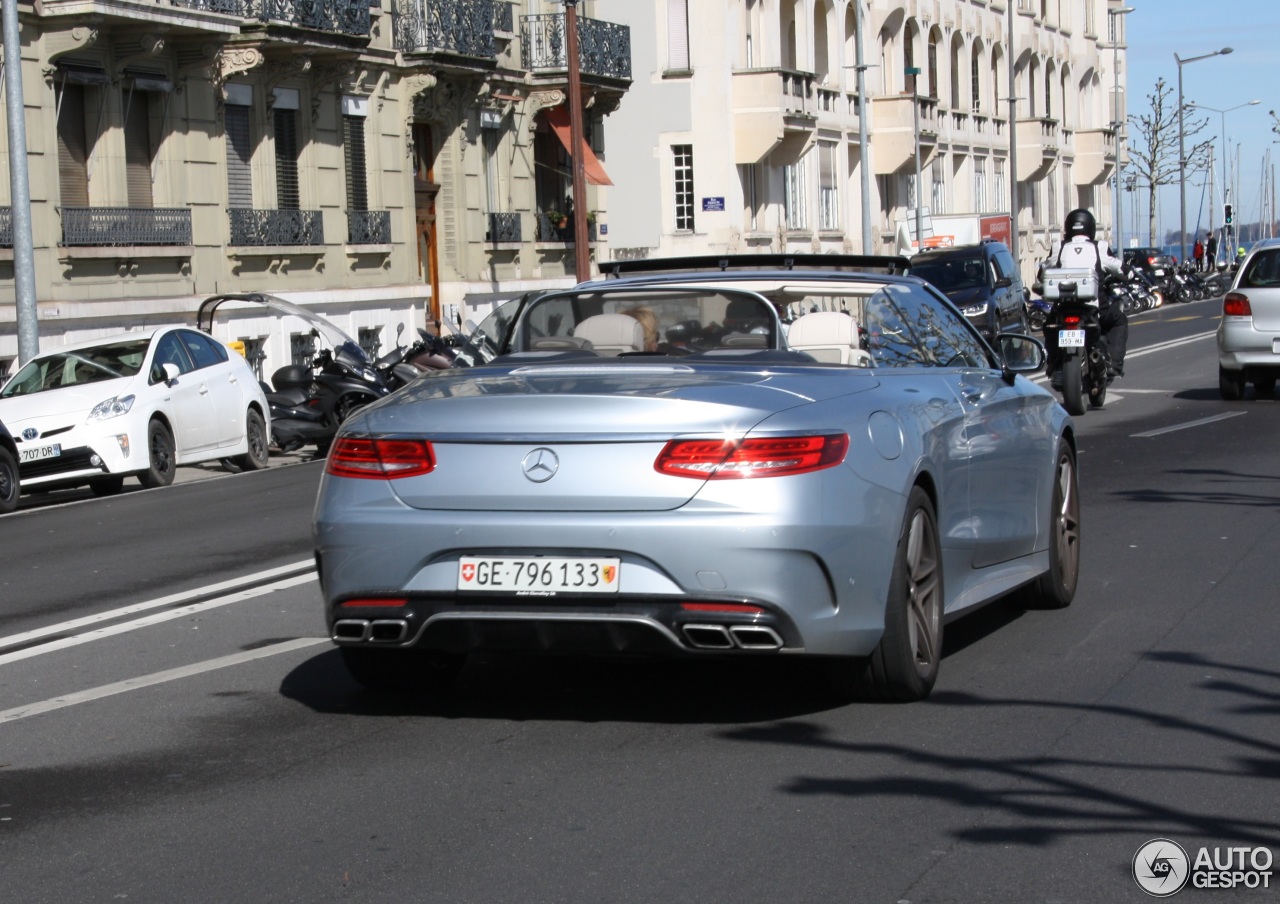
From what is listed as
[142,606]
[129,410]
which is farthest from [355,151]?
[142,606]

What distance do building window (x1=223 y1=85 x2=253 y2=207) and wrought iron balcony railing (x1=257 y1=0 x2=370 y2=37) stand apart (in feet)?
4.23

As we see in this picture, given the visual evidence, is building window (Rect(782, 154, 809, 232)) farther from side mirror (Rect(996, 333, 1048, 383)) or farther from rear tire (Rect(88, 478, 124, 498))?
side mirror (Rect(996, 333, 1048, 383))

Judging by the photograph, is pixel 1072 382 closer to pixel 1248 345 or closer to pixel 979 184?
pixel 1248 345

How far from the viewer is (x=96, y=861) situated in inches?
203

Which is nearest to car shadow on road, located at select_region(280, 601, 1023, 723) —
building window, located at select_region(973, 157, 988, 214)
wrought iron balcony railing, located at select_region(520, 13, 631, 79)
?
wrought iron balcony railing, located at select_region(520, 13, 631, 79)

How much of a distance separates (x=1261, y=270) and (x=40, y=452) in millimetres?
12550

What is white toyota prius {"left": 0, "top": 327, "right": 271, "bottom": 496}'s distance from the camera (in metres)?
18.8

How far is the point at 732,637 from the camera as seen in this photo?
240 inches

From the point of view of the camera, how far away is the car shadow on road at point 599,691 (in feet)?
22.5

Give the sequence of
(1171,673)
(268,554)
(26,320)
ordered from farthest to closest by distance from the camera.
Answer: (26,320)
(268,554)
(1171,673)

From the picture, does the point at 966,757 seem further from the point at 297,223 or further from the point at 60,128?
the point at 297,223

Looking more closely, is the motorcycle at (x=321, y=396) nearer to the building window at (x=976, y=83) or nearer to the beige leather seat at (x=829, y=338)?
the beige leather seat at (x=829, y=338)

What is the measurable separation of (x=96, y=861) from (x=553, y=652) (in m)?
1.59

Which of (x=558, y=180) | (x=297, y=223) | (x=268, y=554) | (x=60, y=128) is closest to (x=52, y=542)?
(x=268, y=554)
